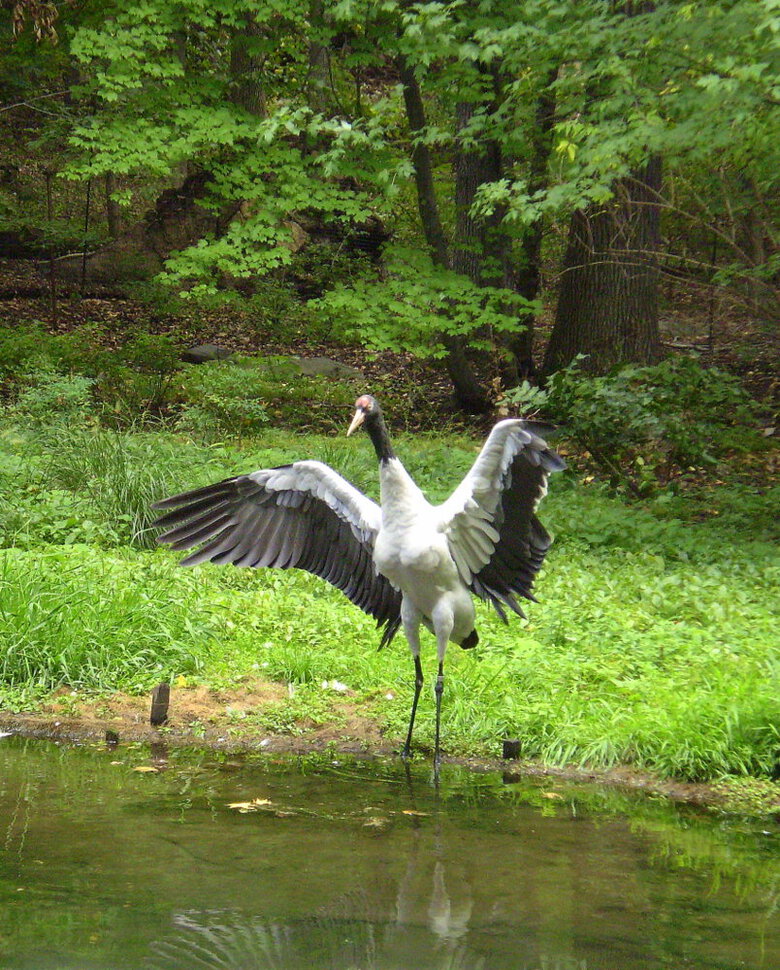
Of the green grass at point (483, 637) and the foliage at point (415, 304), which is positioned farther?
the foliage at point (415, 304)

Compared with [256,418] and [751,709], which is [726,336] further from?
[751,709]

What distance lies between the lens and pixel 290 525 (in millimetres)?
5594

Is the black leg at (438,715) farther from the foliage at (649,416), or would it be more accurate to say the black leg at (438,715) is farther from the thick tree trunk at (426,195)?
the thick tree trunk at (426,195)

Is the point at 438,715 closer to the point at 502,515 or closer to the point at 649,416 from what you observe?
the point at 502,515

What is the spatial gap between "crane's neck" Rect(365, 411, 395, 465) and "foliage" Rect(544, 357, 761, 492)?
5034 mm

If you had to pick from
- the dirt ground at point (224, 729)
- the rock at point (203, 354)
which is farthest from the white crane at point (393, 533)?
the rock at point (203, 354)

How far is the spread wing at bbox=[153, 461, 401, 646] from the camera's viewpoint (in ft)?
17.8

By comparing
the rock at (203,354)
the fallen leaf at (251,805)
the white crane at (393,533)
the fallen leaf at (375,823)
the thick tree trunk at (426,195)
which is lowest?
the fallen leaf at (375,823)

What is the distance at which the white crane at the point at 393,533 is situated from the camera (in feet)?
16.8

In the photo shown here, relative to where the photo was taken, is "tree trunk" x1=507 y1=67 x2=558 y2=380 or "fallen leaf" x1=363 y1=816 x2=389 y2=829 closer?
"fallen leaf" x1=363 y1=816 x2=389 y2=829

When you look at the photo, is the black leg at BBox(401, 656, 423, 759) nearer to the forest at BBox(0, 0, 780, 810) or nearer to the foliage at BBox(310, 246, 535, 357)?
the forest at BBox(0, 0, 780, 810)

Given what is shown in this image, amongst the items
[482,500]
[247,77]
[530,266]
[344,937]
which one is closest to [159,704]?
[482,500]

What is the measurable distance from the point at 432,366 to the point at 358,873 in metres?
12.7

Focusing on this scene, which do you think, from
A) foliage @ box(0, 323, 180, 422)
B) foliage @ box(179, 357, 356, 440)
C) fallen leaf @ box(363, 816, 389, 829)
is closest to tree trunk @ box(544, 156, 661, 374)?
foliage @ box(179, 357, 356, 440)
